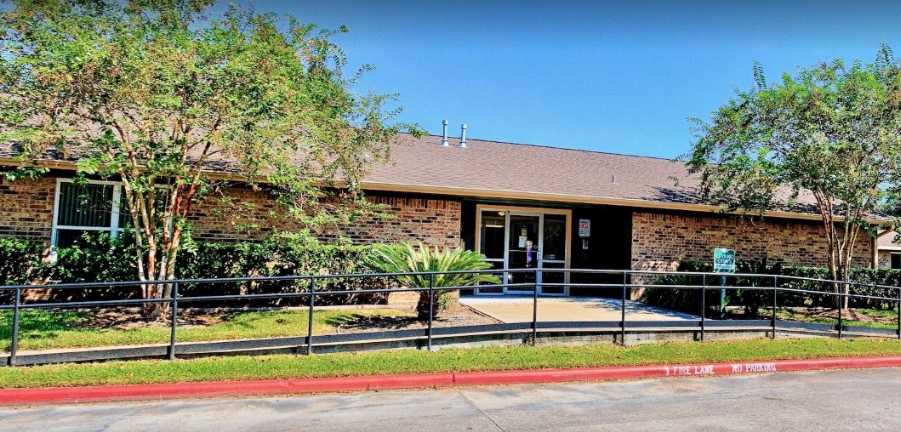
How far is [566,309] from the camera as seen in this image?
11.0 m

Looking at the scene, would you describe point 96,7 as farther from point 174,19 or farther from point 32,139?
point 32,139

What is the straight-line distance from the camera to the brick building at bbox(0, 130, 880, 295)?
10305 mm

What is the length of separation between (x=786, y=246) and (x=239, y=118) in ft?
45.8

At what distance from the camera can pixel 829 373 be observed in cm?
766

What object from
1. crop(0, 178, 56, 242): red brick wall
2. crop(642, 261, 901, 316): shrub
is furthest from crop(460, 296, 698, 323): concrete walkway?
crop(0, 178, 56, 242): red brick wall

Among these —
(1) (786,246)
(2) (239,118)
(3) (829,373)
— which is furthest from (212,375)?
(1) (786,246)

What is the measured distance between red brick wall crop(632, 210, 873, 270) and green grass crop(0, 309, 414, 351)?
7037 millimetres

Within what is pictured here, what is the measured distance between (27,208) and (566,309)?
33.2 feet

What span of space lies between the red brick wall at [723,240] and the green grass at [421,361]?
475cm

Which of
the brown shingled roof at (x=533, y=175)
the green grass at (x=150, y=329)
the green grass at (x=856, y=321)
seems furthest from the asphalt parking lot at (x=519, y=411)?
the brown shingled roof at (x=533, y=175)

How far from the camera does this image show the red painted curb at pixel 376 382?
5426 mm

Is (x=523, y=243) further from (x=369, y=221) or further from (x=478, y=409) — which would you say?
(x=478, y=409)

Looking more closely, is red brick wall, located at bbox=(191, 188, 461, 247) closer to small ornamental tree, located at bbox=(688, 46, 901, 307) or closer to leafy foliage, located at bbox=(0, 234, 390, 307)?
leafy foliage, located at bbox=(0, 234, 390, 307)

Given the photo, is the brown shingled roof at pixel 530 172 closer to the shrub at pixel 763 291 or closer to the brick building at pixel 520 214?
the brick building at pixel 520 214
